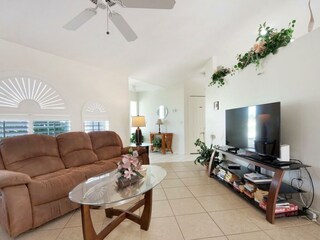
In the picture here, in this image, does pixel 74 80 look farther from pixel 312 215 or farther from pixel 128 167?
pixel 312 215

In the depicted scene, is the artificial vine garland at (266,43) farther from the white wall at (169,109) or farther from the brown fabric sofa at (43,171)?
the white wall at (169,109)

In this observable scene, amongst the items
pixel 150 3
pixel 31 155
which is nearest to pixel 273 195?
pixel 150 3

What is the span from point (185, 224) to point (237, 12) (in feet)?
10.3

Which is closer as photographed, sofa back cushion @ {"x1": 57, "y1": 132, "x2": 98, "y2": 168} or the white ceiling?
the white ceiling

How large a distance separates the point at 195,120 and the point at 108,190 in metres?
4.90

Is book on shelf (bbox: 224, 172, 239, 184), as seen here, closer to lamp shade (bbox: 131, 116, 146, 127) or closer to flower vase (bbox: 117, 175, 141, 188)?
flower vase (bbox: 117, 175, 141, 188)

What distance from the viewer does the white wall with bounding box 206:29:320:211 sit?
6.55ft

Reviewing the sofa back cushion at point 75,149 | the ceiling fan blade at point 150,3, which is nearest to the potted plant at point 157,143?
the sofa back cushion at point 75,149

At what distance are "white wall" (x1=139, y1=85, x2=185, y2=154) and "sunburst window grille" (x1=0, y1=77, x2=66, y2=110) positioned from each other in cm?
384

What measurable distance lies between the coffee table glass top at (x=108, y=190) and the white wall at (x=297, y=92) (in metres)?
1.74

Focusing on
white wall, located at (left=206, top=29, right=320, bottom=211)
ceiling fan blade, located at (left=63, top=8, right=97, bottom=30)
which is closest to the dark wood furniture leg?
white wall, located at (left=206, top=29, right=320, bottom=211)

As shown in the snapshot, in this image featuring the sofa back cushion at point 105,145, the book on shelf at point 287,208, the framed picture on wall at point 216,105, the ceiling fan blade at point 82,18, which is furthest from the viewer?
the framed picture on wall at point 216,105

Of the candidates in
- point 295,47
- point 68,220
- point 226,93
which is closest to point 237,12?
point 295,47

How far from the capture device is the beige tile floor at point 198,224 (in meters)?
1.80
